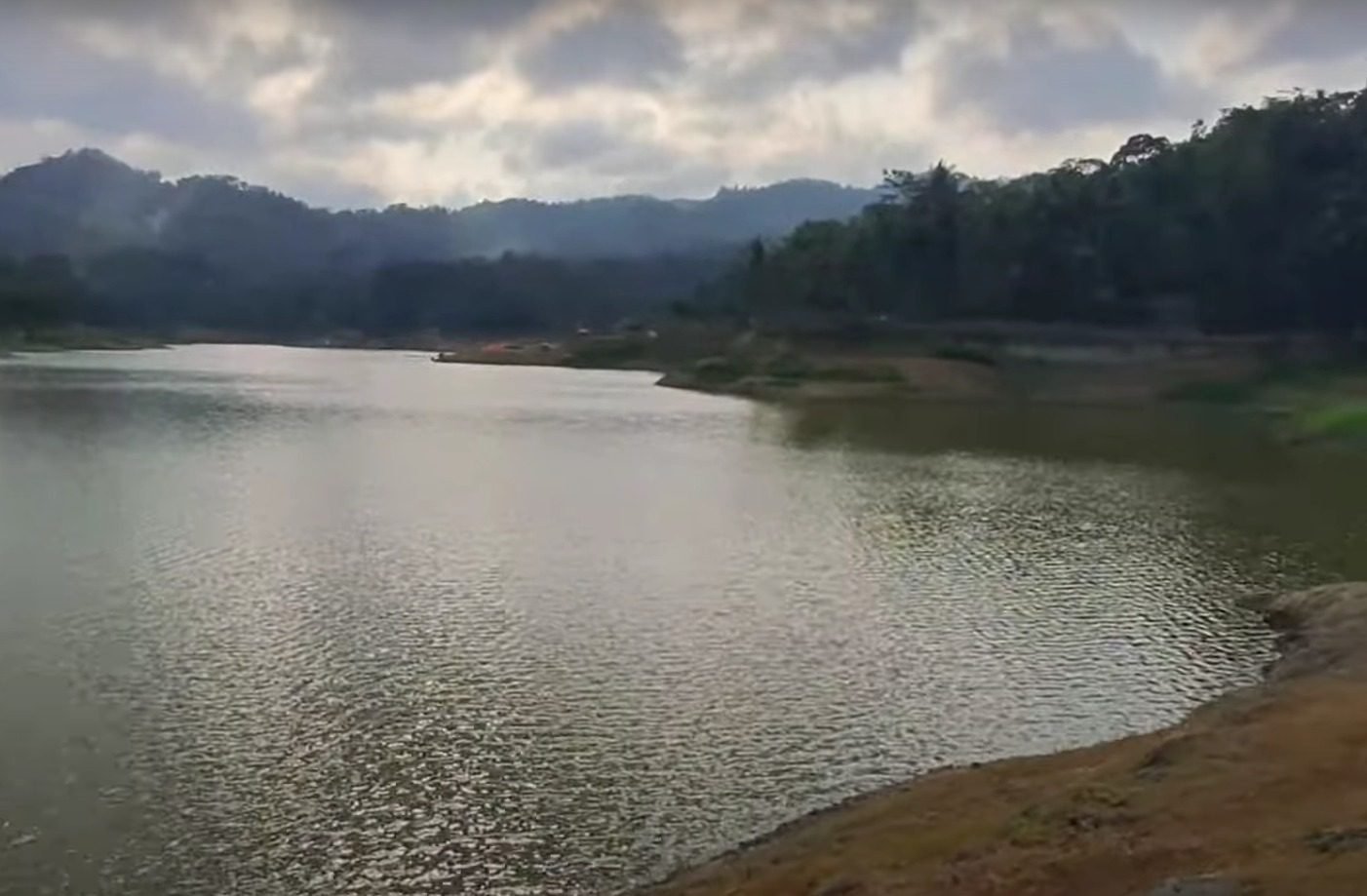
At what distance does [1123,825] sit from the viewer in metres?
12.3

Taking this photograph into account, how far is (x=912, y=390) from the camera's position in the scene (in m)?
81.4

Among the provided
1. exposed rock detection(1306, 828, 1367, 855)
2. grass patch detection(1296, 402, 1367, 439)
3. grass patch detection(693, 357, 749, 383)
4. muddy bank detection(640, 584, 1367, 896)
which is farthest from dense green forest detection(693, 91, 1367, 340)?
exposed rock detection(1306, 828, 1367, 855)

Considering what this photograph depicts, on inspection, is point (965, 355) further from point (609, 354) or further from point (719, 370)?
point (609, 354)

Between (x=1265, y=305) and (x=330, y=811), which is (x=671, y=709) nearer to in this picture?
(x=330, y=811)

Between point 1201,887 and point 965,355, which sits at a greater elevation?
→ point 965,355

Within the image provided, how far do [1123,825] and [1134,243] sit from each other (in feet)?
272

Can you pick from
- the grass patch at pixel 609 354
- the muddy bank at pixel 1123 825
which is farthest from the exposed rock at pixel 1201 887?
the grass patch at pixel 609 354

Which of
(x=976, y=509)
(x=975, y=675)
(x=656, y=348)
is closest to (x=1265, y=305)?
(x=656, y=348)

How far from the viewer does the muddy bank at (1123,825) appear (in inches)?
417

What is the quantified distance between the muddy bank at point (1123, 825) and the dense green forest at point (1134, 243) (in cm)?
7209

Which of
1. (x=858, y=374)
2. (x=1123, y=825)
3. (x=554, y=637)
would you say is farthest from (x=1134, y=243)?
(x=1123, y=825)

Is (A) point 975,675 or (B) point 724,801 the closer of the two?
(B) point 724,801

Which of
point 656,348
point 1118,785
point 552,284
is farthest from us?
point 552,284

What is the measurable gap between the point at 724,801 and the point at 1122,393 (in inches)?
2683
